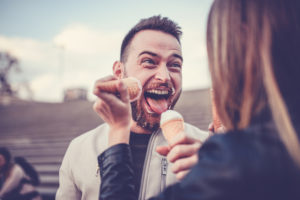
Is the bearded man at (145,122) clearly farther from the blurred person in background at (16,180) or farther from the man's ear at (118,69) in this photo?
the blurred person in background at (16,180)

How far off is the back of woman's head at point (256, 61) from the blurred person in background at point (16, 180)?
4401mm

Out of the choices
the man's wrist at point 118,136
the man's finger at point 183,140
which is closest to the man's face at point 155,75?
the man's wrist at point 118,136

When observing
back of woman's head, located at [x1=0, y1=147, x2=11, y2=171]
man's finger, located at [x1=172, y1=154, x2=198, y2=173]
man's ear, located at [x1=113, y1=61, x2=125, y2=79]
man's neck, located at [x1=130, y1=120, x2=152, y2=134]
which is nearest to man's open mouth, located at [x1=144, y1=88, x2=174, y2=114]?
man's neck, located at [x1=130, y1=120, x2=152, y2=134]

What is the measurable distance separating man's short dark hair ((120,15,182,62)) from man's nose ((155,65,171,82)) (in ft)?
1.16

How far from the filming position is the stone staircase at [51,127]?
23.4 feet

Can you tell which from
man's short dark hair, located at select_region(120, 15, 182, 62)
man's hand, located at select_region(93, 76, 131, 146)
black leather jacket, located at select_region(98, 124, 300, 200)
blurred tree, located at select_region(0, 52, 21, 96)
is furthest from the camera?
blurred tree, located at select_region(0, 52, 21, 96)

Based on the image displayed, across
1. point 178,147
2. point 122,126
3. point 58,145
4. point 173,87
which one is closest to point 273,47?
point 178,147

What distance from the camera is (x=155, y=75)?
1.82 m

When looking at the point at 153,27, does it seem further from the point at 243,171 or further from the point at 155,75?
the point at 243,171

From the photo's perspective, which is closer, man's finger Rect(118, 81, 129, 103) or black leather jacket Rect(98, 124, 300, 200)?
black leather jacket Rect(98, 124, 300, 200)

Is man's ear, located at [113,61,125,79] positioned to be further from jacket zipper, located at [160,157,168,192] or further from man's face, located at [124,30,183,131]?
jacket zipper, located at [160,157,168,192]

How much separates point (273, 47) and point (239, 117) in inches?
9.9

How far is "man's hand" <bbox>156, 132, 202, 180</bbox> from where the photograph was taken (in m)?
0.98

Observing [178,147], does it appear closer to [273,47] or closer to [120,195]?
[120,195]
